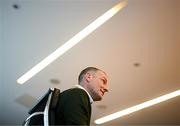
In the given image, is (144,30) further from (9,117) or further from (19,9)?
(9,117)

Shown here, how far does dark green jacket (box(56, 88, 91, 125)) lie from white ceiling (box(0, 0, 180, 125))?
2.01 meters

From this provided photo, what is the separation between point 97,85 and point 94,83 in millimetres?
24

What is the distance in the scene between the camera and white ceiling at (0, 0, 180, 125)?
339cm

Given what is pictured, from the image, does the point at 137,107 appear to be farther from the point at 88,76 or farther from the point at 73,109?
the point at 73,109

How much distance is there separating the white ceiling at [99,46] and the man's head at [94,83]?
5.12 ft

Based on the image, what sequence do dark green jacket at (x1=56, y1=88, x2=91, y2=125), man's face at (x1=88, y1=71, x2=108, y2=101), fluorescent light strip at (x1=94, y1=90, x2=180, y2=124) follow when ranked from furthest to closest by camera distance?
fluorescent light strip at (x1=94, y1=90, x2=180, y2=124) < man's face at (x1=88, y1=71, x2=108, y2=101) < dark green jacket at (x1=56, y1=88, x2=91, y2=125)

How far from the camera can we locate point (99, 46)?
3932mm

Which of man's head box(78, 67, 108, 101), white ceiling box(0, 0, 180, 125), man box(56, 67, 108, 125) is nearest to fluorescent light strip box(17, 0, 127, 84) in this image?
white ceiling box(0, 0, 180, 125)

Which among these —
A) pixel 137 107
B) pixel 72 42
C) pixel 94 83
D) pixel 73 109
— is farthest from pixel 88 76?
pixel 137 107

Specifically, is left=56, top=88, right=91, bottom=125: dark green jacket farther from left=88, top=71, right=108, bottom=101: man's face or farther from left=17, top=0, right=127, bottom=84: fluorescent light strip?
left=17, top=0, right=127, bottom=84: fluorescent light strip

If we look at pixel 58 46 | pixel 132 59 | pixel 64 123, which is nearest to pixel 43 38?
pixel 58 46

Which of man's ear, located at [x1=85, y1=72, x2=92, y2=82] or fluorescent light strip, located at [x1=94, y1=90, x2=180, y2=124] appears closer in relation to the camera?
man's ear, located at [x1=85, y1=72, x2=92, y2=82]

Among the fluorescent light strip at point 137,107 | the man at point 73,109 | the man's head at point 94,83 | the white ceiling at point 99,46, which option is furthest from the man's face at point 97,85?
the fluorescent light strip at point 137,107

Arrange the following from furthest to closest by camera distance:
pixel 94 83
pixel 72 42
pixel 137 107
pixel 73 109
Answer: pixel 137 107
pixel 72 42
pixel 94 83
pixel 73 109
